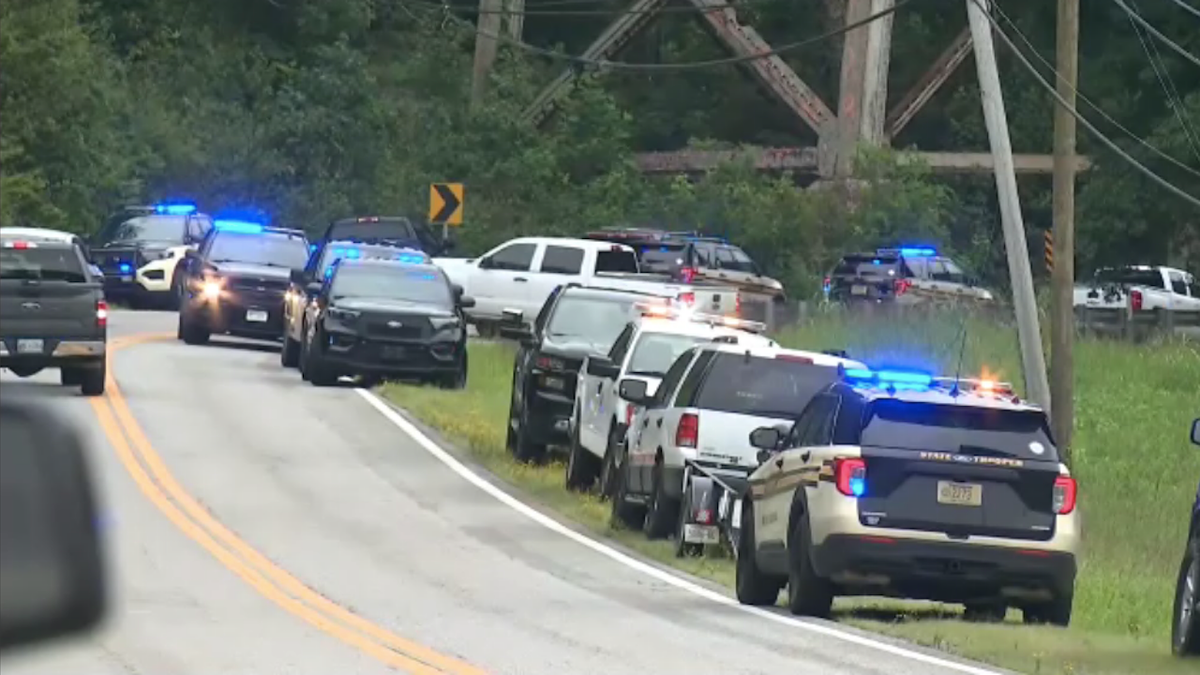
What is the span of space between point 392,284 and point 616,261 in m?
9.51

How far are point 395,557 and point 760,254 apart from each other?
36.5m

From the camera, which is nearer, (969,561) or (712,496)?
(969,561)

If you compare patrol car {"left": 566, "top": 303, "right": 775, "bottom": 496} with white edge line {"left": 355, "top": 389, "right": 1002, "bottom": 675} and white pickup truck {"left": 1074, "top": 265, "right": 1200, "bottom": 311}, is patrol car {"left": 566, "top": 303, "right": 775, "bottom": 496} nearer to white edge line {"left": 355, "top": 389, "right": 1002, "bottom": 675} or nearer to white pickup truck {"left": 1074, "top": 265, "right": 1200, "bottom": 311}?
white edge line {"left": 355, "top": 389, "right": 1002, "bottom": 675}

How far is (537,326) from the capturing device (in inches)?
1078

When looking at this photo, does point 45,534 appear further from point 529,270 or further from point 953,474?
point 529,270

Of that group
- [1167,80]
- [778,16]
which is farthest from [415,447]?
[778,16]

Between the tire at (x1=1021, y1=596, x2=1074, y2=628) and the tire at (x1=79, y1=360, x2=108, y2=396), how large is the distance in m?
16.1

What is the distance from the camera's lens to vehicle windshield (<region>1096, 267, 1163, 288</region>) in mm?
52281

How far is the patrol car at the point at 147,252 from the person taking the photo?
47344 millimetres

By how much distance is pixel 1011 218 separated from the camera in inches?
997

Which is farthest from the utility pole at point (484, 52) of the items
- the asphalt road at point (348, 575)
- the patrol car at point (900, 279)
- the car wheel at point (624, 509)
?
the car wheel at point (624, 509)

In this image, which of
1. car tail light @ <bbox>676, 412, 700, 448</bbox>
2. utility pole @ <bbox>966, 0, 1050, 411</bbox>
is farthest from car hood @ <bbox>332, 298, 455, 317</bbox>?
car tail light @ <bbox>676, 412, 700, 448</bbox>

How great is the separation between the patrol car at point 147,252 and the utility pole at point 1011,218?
79.8 ft

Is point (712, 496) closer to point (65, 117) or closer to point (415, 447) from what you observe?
point (415, 447)
